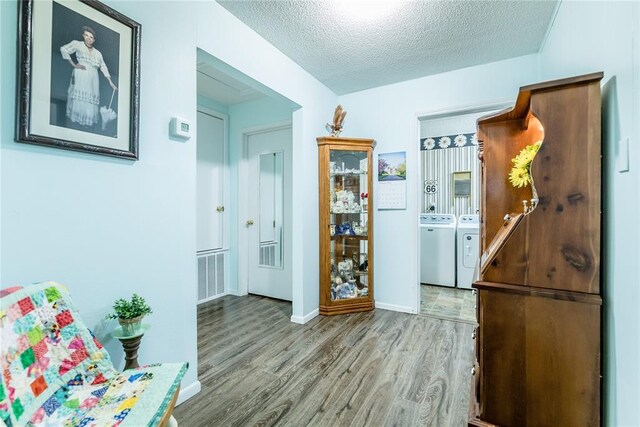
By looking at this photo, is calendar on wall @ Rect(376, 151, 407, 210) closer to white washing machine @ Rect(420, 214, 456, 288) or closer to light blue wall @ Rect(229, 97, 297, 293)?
white washing machine @ Rect(420, 214, 456, 288)

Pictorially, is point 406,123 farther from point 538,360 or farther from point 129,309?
point 129,309

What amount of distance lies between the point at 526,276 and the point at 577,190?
0.41m

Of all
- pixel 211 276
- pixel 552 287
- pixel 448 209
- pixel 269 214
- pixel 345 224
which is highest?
pixel 448 209

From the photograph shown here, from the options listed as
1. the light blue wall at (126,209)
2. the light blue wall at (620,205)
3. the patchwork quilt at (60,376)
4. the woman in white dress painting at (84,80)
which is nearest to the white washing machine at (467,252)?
the light blue wall at (620,205)

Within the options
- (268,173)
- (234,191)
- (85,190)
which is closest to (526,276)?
(85,190)

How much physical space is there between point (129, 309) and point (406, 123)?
2.92 meters

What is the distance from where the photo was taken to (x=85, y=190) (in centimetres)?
129

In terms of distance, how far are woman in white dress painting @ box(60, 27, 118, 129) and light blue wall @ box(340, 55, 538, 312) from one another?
2550 millimetres

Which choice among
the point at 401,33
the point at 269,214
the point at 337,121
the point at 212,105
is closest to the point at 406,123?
the point at 337,121

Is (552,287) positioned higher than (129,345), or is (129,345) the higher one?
(552,287)

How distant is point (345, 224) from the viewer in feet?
10.9

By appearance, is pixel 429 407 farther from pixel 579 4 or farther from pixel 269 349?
pixel 579 4

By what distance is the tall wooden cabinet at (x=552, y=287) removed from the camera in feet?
3.86

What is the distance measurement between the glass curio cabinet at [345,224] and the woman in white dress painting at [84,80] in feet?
6.74
